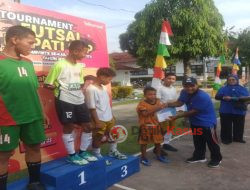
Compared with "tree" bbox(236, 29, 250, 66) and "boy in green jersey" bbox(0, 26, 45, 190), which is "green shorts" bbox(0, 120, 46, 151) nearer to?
"boy in green jersey" bbox(0, 26, 45, 190)

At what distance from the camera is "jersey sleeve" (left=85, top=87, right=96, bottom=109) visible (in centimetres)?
429

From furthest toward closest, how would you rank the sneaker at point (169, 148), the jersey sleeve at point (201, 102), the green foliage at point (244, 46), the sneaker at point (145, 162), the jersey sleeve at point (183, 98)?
1. the green foliage at point (244, 46)
2. the sneaker at point (169, 148)
3. the jersey sleeve at point (183, 98)
4. the sneaker at point (145, 162)
5. the jersey sleeve at point (201, 102)

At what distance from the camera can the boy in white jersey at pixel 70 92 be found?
3.97m

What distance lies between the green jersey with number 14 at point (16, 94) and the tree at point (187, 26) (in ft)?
25.5

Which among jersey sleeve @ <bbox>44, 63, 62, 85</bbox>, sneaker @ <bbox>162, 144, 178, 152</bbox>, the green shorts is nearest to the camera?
the green shorts

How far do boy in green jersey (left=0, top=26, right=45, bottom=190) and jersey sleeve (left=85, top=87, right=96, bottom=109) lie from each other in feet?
3.42

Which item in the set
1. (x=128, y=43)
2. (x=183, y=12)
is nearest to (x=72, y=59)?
(x=183, y=12)

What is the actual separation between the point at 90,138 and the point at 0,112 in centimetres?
160

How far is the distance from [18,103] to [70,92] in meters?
1.02

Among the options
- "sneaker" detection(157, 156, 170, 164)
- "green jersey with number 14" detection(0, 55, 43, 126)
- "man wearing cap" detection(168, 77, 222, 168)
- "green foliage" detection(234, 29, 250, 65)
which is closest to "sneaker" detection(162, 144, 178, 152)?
"sneaker" detection(157, 156, 170, 164)

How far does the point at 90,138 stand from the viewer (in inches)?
172

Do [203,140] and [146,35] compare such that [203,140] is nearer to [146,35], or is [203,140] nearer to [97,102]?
[97,102]

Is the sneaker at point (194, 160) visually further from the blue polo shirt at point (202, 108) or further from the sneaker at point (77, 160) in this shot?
the sneaker at point (77, 160)

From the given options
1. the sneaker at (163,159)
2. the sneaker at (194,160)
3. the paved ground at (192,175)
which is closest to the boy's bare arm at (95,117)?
the paved ground at (192,175)
